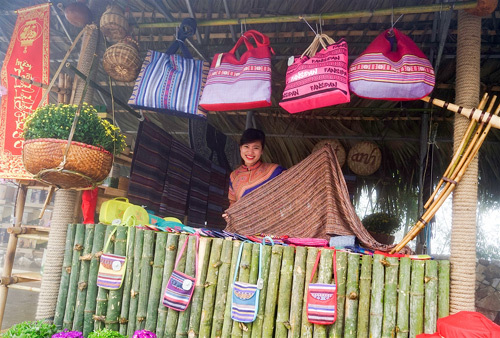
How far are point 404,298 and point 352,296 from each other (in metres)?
0.37

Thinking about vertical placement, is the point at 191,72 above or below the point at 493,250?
above

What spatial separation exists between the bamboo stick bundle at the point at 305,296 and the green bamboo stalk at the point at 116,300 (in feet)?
5.07

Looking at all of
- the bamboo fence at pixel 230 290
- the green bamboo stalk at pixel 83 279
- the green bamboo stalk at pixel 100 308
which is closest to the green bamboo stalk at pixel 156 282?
the bamboo fence at pixel 230 290

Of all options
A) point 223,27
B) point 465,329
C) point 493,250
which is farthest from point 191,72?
point 493,250

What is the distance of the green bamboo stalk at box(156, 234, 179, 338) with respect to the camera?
9.93 feet

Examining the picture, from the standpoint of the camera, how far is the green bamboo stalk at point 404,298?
2.65 meters

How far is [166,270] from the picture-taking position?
3.11 m

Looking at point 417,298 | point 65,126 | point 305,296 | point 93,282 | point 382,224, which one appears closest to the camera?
point 417,298

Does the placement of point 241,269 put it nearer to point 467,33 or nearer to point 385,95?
point 385,95

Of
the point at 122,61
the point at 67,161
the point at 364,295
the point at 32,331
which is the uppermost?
the point at 122,61

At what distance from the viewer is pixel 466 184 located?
2867mm

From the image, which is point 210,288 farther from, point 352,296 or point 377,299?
point 377,299

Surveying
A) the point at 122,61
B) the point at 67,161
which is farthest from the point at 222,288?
the point at 122,61

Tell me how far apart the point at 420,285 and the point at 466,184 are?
849 millimetres
